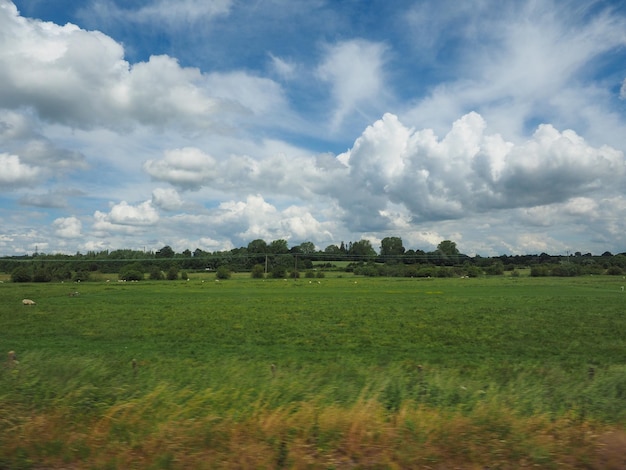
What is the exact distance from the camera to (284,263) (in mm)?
156375

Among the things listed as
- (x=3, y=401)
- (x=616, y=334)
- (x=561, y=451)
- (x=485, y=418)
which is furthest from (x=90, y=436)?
(x=616, y=334)

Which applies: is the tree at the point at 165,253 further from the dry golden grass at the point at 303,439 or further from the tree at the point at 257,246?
the dry golden grass at the point at 303,439

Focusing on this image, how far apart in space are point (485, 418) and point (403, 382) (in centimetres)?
315

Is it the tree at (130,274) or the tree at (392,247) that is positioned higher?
the tree at (392,247)

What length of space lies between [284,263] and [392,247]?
58951 mm

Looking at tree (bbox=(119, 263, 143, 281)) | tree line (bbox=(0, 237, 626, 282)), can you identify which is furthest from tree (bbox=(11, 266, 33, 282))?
tree (bbox=(119, 263, 143, 281))

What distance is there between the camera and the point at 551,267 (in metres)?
147

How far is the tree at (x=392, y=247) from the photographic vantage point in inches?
Result: 7643

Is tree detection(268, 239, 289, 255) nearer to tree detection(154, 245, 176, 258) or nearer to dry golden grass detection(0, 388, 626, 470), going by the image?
tree detection(154, 245, 176, 258)

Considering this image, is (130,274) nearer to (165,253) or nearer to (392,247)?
(165,253)

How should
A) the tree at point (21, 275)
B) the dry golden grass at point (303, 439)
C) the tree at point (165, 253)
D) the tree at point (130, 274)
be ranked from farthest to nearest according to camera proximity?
the tree at point (165, 253) < the tree at point (130, 274) < the tree at point (21, 275) < the dry golden grass at point (303, 439)

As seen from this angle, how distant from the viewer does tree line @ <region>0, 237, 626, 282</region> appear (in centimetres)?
12631

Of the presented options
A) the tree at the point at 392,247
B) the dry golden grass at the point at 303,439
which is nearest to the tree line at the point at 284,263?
the tree at the point at 392,247

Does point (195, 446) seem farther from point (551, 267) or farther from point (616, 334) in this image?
point (551, 267)
